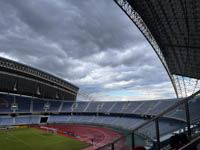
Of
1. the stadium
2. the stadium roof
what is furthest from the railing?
the stadium roof

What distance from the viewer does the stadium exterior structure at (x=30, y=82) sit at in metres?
43.3

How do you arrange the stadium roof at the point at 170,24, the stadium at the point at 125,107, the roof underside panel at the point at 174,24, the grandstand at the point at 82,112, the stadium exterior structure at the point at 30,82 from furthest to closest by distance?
1. the grandstand at the point at 82,112
2. the stadium exterior structure at the point at 30,82
3. the stadium roof at the point at 170,24
4. the roof underside panel at the point at 174,24
5. the stadium at the point at 125,107

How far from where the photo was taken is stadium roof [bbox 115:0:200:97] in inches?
756

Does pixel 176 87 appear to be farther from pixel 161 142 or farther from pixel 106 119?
pixel 161 142

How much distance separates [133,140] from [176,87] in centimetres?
5543

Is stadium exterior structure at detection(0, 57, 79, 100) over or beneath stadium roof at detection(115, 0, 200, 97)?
beneath

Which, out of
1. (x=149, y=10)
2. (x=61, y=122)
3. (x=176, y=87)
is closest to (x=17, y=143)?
(x=61, y=122)

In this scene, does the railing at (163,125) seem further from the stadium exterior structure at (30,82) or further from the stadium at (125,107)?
the stadium exterior structure at (30,82)

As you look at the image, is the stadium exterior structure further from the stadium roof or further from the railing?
the railing

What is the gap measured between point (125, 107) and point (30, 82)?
3912 cm

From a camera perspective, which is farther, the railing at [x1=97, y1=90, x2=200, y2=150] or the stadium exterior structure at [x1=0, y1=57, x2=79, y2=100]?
the stadium exterior structure at [x1=0, y1=57, x2=79, y2=100]

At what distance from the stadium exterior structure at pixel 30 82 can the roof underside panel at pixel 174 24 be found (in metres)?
38.8

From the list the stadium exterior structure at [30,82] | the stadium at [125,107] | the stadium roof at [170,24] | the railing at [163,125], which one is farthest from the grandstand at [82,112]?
the railing at [163,125]

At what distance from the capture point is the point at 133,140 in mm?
5977
